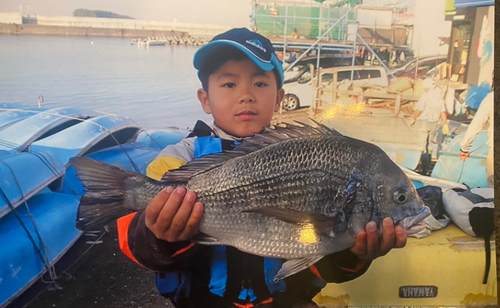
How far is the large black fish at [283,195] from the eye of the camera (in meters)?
1.45

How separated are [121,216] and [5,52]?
977 mm

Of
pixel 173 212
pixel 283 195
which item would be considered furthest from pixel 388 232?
pixel 173 212

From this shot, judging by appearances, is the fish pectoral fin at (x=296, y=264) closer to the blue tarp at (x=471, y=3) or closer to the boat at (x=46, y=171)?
the boat at (x=46, y=171)

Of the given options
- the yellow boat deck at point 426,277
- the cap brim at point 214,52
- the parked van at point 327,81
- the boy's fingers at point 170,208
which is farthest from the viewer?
the yellow boat deck at point 426,277

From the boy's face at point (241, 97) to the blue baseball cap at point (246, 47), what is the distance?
0.12ft

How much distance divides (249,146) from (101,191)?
66 cm

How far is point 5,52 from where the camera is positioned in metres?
1.63

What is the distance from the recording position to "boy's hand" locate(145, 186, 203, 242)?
4.73 ft

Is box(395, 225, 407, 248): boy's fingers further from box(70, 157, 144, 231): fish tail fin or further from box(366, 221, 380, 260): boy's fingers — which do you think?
box(70, 157, 144, 231): fish tail fin

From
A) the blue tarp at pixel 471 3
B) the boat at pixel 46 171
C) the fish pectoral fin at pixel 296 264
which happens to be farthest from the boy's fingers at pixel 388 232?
the blue tarp at pixel 471 3

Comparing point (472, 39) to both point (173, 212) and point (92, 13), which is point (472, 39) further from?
point (92, 13)

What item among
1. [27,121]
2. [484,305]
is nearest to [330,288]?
[484,305]

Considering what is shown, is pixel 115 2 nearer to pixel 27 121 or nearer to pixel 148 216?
pixel 27 121

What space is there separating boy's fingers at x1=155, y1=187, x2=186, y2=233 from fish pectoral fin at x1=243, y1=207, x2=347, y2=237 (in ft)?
0.95
